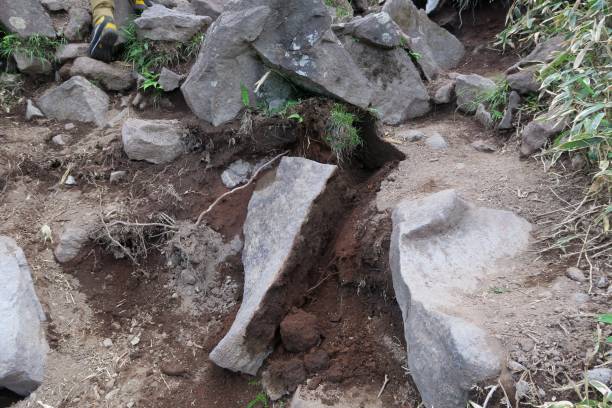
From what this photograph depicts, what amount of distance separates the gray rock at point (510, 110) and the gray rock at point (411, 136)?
54 centimetres

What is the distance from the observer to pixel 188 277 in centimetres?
321

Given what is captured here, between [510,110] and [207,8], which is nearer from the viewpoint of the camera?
[510,110]

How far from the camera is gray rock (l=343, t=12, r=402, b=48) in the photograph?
3988 mm

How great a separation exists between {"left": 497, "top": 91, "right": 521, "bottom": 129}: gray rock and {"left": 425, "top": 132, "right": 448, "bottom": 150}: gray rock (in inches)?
16.4

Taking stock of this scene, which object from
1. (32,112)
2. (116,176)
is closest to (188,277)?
(116,176)

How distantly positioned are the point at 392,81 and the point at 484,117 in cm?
77

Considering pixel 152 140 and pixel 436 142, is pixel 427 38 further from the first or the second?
pixel 152 140

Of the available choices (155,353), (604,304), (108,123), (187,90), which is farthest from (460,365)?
(108,123)

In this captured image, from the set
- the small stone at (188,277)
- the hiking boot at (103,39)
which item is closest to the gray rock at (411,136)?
the small stone at (188,277)

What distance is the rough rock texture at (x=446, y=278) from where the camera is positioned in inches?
75.8

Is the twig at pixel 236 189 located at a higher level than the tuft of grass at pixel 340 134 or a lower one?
lower

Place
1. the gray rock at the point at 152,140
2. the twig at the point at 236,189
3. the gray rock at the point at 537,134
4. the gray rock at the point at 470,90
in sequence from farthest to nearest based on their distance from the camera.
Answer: the gray rock at the point at 470,90, the gray rock at the point at 152,140, the twig at the point at 236,189, the gray rock at the point at 537,134

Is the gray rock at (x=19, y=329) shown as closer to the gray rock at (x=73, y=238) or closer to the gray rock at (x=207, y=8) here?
the gray rock at (x=73, y=238)

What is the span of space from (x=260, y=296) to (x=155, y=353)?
0.76 metres
